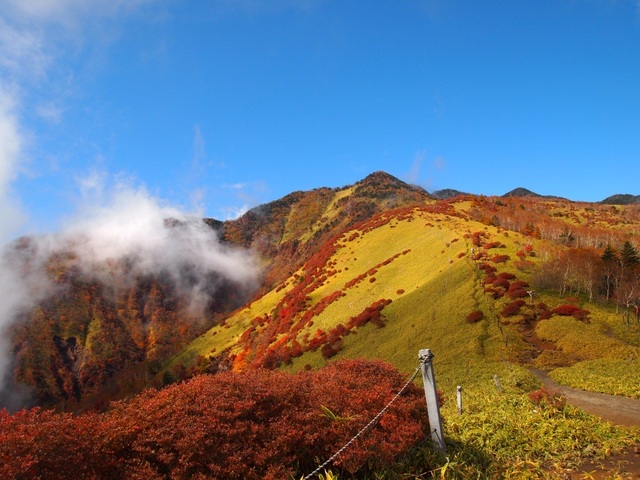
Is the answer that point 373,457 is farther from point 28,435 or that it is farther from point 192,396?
point 28,435

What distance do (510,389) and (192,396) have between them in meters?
16.2

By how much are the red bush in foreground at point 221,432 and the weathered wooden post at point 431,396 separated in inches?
15.1

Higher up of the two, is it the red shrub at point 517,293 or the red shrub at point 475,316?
the red shrub at point 517,293

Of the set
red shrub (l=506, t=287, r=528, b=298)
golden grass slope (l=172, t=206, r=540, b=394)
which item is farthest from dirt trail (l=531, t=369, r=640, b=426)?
red shrub (l=506, t=287, r=528, b=298)

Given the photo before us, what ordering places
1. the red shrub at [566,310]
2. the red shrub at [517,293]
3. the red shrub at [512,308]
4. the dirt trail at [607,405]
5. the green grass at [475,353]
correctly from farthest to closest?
the red shrub at [517,293], the red shrub at [512,308], the red shrub at [566,310], the dirt trail at [607,405], the green grass at [475,353]

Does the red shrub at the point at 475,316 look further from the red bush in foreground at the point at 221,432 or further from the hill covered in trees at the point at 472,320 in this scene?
the red bush in foreground at the point at 221,432

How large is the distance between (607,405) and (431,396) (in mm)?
12224

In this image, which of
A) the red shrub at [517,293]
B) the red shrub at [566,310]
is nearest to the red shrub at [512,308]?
the red shrub at [517,293]

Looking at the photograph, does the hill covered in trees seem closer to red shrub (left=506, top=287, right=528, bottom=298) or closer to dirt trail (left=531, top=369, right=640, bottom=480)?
red shrub (left=506, top=287, right=528, bottom=298)

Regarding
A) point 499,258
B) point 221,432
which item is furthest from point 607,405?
point 499,258

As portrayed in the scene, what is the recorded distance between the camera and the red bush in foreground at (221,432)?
21.0 feet

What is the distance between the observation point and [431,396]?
966 centimetres

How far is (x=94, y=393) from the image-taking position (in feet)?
451

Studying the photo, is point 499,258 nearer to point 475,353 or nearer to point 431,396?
point 475,353
